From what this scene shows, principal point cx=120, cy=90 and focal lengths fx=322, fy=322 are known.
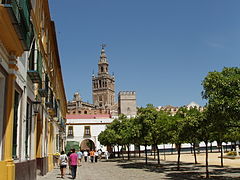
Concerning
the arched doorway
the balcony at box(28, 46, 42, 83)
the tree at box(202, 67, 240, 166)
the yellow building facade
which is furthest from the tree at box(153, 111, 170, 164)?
the arched doorway

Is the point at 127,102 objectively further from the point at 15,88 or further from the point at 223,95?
the point at 15,88

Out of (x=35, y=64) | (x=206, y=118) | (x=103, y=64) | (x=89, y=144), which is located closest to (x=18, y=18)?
(x=35, y=64)

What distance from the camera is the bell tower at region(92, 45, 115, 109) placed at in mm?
164475

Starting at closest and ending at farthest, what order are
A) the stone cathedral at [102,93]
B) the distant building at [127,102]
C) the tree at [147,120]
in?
the tree at [147,120] → the distant building at [127,102] → the stone cathedral at [102,93]

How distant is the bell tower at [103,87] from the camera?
164475mm

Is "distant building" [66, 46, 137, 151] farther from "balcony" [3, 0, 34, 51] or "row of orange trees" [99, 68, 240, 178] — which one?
"balcony" [3, 0, 34, 51]

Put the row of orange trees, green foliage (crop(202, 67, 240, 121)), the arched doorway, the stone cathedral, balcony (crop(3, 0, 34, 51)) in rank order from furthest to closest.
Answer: the stone cathedral
the arched doorway
the row of orange trees
green foliage (crop(202, 67, 240, 121))
balcony (crop(3, 0, 34, 51))

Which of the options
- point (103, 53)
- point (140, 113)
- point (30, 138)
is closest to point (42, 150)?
point (30, 138)

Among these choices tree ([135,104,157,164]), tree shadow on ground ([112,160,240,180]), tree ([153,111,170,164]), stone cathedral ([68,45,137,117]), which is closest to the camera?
tree shadow on ground ([112,160,240,180])

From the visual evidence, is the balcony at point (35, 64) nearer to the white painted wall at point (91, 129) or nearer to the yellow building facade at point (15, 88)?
the yellow building facade at point (15, 88)

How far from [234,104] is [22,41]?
7.52 metres

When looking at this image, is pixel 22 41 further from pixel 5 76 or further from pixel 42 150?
pixel 42 150

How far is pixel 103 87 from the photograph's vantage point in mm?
168375

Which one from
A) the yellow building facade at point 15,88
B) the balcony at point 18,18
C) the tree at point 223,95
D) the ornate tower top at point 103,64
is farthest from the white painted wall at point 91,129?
the ornate tower top at point 103,64
